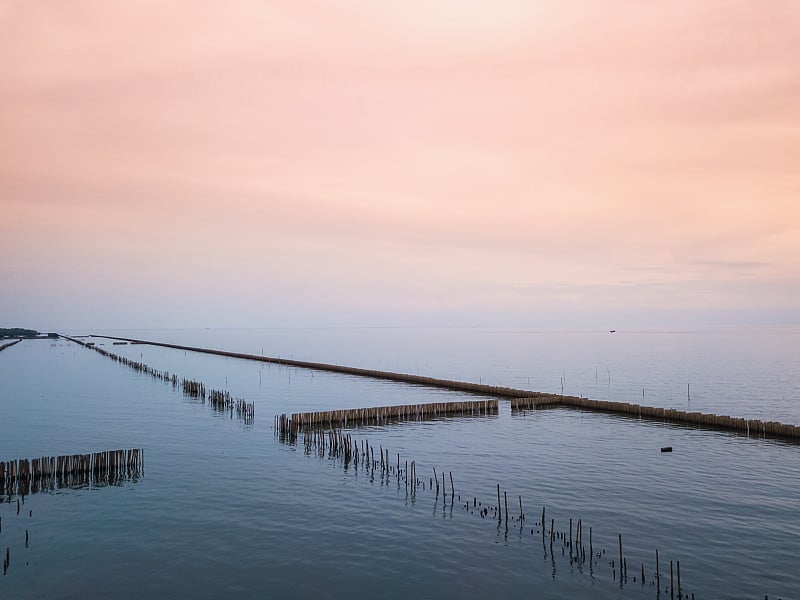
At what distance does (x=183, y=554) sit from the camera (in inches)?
898

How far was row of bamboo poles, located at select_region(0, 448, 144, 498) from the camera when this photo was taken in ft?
97.9

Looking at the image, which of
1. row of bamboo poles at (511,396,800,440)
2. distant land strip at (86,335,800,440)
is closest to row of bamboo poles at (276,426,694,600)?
row of bamboo poles at (511,396,800,440)

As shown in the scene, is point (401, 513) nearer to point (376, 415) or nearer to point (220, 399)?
point (376, 415)

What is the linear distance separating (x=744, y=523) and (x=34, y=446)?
45533 millimetres

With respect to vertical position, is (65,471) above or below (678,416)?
below

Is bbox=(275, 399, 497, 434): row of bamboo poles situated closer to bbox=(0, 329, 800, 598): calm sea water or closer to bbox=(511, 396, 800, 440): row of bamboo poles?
bbox=(0, 329, 800, 598): calm sea water

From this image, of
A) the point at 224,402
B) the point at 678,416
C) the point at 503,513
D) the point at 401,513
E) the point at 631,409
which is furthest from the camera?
the point at 224,402

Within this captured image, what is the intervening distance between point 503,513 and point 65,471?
2344 centimetres

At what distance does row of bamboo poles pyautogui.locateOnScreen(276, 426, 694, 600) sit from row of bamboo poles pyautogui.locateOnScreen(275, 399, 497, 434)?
7.13ft

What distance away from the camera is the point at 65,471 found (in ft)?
103

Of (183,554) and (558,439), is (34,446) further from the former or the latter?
(558,439)

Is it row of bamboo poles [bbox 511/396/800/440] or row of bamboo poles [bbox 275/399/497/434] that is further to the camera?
row of bamboo poles [bbox 275/399/497/434]

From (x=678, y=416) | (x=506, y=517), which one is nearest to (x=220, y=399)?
(x=506, y=517)

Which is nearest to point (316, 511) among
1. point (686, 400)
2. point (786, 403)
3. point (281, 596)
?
point (281, 596)
